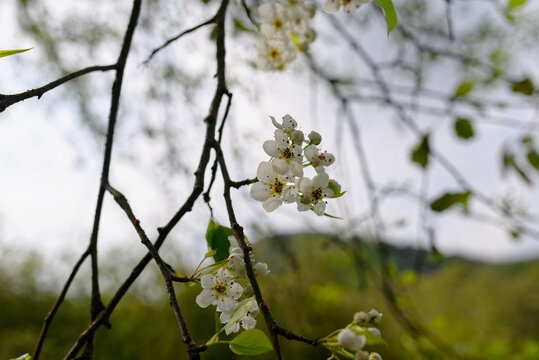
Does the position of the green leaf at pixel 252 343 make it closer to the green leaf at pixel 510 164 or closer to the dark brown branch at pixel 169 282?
the dark brown branch at pixel 169 282

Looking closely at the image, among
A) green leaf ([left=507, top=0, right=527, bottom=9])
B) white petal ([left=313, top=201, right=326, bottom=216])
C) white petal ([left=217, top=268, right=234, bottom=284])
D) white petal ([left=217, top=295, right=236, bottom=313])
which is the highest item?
green leaf ([left=507, top=0, right=527, bottom=9])

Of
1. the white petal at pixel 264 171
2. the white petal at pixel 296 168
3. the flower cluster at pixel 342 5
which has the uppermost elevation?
the flower cluster at pixel 342 5

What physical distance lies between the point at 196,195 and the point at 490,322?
20.7 ft

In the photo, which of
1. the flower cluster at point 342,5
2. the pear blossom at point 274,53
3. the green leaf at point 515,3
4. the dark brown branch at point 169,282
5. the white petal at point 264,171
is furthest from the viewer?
the green leaf at point 515,3

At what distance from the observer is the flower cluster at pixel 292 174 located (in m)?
0.40

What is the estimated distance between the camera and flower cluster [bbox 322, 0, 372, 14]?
0.54 metres

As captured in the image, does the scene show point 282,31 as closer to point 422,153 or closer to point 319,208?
point 319,208

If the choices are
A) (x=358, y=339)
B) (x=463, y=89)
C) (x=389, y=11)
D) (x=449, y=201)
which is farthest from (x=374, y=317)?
(x=463, y=89)

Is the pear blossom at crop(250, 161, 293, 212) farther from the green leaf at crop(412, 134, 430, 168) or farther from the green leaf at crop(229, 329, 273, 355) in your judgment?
the green leaf at crop(412, 134, 430, 168)

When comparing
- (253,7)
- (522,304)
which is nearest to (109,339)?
(253,7)

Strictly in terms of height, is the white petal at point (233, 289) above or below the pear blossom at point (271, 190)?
below

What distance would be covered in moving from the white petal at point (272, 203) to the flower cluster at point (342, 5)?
288mm

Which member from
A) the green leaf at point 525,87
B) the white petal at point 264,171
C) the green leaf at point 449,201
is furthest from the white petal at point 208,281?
the green leaf at point 525,87

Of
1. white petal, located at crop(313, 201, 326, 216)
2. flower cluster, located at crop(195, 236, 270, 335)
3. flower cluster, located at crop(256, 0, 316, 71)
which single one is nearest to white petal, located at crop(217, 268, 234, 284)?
flower cluster, located at crop(195, 236, 270, 335)
